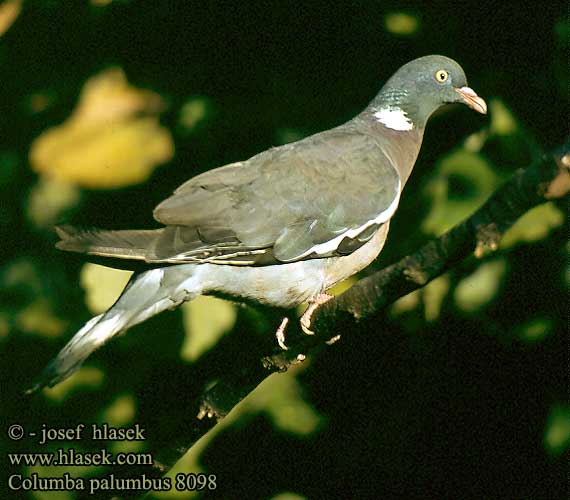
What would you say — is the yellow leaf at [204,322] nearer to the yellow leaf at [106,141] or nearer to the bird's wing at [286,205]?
the bird's wing at [286,205]

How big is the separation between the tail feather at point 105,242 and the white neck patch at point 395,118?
96cm

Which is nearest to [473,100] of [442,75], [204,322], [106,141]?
[442,75]

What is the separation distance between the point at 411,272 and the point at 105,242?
81 cm

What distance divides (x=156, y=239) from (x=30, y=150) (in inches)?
37.7

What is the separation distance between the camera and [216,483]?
8.94ft

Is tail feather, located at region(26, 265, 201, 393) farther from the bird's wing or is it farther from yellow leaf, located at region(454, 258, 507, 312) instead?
yellow leaf, located at region(454, 258, 507, 312)

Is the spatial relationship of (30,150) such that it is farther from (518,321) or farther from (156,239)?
(518,321)

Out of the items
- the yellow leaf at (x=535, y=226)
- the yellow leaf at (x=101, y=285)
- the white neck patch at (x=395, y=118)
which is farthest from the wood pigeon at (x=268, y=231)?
the yellow leaf at (x=535, y=226)

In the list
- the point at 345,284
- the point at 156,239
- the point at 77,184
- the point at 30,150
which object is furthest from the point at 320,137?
the point at 30,150

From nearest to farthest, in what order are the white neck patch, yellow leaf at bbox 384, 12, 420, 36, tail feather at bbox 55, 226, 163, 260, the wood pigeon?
tail feather at bbox 55, 226, 163, 260 < the wood pigeon < yellow leaf at bbox 384, 12, 420, 36 < the white neck patch

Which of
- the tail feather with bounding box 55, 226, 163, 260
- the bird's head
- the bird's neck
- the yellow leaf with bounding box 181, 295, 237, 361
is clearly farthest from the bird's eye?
the tail feather with bounding box 55, 226, 163, 260

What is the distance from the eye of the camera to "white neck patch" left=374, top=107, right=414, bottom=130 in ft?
9.16

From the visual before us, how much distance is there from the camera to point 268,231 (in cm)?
238

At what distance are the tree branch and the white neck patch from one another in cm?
86
